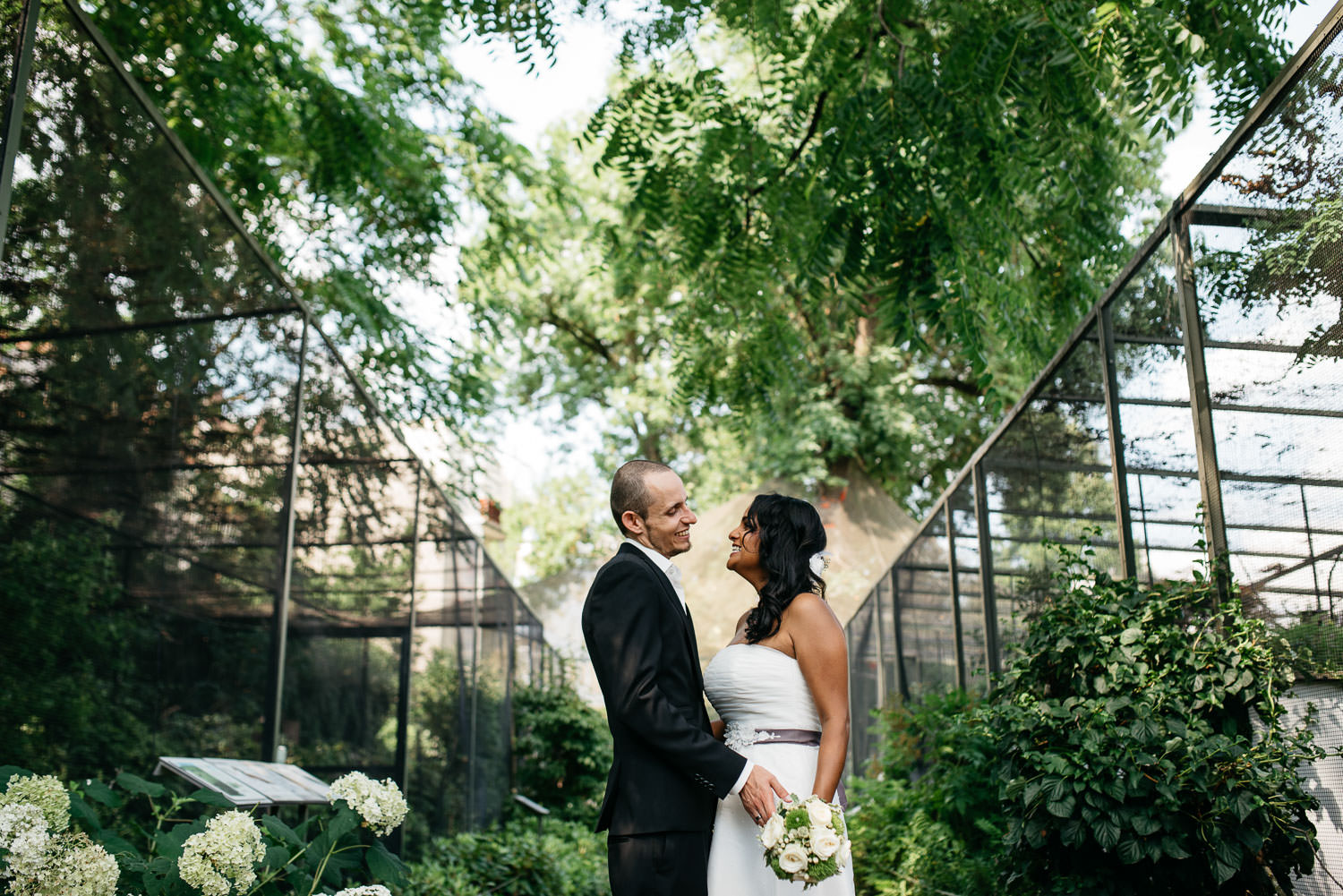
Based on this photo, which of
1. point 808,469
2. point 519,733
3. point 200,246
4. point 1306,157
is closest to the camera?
point 1306,157

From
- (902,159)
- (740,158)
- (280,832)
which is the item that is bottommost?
(280,832)

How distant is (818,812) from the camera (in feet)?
8.81

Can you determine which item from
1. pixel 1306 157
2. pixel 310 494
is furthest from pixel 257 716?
pixel 1306 157

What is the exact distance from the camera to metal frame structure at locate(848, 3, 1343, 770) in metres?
3.00

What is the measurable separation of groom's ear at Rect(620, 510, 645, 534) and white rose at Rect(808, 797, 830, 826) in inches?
38.3

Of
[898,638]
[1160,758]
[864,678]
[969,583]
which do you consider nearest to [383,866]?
[1160,758]

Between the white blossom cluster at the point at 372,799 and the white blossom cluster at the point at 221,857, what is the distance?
520 mm

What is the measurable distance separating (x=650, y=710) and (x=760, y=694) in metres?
0.54

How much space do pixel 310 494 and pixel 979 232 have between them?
389cm

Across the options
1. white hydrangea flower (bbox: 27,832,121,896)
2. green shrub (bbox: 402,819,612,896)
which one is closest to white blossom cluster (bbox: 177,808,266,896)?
white hydrangea flower (bbox: 27,832,121,896)

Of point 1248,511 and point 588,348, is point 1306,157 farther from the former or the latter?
point 588,348

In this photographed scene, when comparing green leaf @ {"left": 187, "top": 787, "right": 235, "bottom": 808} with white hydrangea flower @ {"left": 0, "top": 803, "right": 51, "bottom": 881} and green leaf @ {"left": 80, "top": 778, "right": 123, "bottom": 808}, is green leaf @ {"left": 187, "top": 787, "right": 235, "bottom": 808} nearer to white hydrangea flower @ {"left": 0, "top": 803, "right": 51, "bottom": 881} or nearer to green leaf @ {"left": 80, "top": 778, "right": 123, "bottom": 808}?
green leaf @ {"left": 80, "top": 778, "right": 123, "bottom": 808}

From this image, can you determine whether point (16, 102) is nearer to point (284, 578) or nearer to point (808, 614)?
point (808, 614)

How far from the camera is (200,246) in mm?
4562
